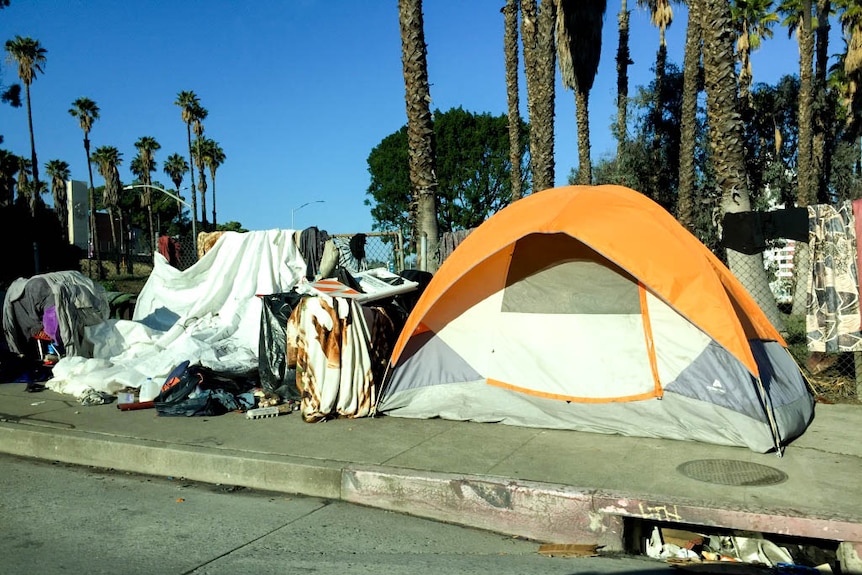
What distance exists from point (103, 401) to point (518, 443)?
5.00 m

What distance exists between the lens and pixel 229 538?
13.8ft

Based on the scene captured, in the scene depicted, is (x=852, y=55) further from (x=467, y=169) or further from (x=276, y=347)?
(x=467, y=169)

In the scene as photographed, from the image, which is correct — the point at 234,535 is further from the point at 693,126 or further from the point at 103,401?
the point at 693,126

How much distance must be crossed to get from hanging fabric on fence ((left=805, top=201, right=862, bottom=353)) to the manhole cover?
209cm

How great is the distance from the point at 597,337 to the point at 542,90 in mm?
10593

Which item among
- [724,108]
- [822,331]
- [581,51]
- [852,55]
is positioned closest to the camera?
[822,331]

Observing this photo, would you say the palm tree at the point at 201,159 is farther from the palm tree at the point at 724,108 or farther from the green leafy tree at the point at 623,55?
the palm tree at the point at 724,108

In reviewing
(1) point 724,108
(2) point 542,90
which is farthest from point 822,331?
(2) point 542,90

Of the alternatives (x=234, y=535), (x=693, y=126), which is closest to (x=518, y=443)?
(x=234, y=535)

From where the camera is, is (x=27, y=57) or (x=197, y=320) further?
(x=27, y=57)

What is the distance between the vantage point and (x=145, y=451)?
586 centimetres

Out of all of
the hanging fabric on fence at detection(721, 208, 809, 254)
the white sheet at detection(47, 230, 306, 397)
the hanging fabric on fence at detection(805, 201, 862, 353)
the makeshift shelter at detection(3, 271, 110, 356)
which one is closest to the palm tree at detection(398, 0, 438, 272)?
the white sheet at detection(47, 230, 306, 397)

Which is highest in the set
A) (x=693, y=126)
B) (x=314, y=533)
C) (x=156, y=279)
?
(x=693, y=126)

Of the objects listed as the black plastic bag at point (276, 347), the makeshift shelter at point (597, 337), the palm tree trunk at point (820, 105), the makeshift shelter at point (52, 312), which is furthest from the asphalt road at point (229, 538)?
the palm tree trunk at point (820, 105)
